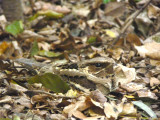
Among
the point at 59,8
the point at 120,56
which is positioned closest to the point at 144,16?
the point at 120,56

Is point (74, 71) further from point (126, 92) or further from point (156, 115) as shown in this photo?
point (156, 115)

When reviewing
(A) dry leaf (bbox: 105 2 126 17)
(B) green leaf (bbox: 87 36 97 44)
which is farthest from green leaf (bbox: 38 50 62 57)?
(A) dry leaf (bbox: 105 2 126 17)

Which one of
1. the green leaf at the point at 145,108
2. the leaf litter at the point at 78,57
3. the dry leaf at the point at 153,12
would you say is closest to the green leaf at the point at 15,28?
the leaf litter at the point at 78,57

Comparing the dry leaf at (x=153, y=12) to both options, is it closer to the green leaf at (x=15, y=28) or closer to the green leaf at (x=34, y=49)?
the green leaf at (x=34, y=49)

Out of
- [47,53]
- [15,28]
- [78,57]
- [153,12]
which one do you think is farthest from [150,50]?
[15,28]

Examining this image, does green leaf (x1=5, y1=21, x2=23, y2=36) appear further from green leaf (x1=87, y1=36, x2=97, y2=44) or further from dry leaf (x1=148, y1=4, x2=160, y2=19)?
dry leaf (x1=148, y1=4, x2=160, y2=19)

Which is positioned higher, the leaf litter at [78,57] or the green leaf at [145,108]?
the leaf litter at [78,57]
